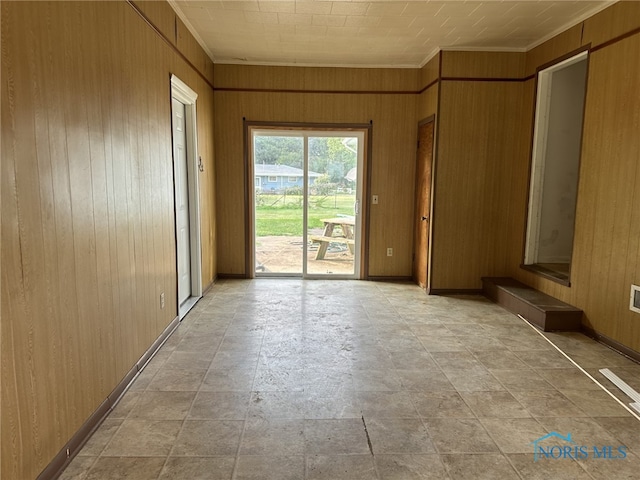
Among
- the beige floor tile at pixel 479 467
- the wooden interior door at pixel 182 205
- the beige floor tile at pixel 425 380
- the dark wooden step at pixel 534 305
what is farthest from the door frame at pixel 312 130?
the beige floor tile at pixel 479 467

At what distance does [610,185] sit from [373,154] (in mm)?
2846

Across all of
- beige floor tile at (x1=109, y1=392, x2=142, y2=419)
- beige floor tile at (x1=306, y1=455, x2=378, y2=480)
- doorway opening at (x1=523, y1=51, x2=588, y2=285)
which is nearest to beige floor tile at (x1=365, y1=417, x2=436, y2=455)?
beige floor tile at (x1=306, y1=455, x2=378, y2=480)

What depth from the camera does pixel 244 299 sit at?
15.7ft

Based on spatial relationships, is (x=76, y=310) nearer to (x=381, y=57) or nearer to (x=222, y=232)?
(x=222, y=232)

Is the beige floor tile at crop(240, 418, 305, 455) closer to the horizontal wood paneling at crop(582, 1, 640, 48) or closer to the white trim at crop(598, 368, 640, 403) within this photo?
the white trim at crop(598, 368, 640, 403)

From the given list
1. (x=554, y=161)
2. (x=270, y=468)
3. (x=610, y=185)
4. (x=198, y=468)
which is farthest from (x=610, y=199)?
(x=198, y=468)

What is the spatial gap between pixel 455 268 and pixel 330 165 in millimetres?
2125

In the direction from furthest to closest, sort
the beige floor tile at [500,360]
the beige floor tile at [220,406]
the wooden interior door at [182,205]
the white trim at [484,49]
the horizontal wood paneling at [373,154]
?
the horizontal wood paneling at [373,154] → the white trim at [484,49] → the wooden interior door at [182,205] → the beige floor tile at [500,360] → the beige floor tile at [220,406]

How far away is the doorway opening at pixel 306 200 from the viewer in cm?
566

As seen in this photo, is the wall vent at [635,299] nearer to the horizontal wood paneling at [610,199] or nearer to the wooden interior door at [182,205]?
the horizontal wood paneling at [610,199]

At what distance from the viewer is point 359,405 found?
2521mm

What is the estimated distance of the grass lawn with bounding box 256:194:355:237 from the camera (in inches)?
227

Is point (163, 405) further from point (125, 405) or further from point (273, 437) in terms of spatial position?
point (273, 437)

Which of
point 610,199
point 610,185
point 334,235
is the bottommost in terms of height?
point 334,235
